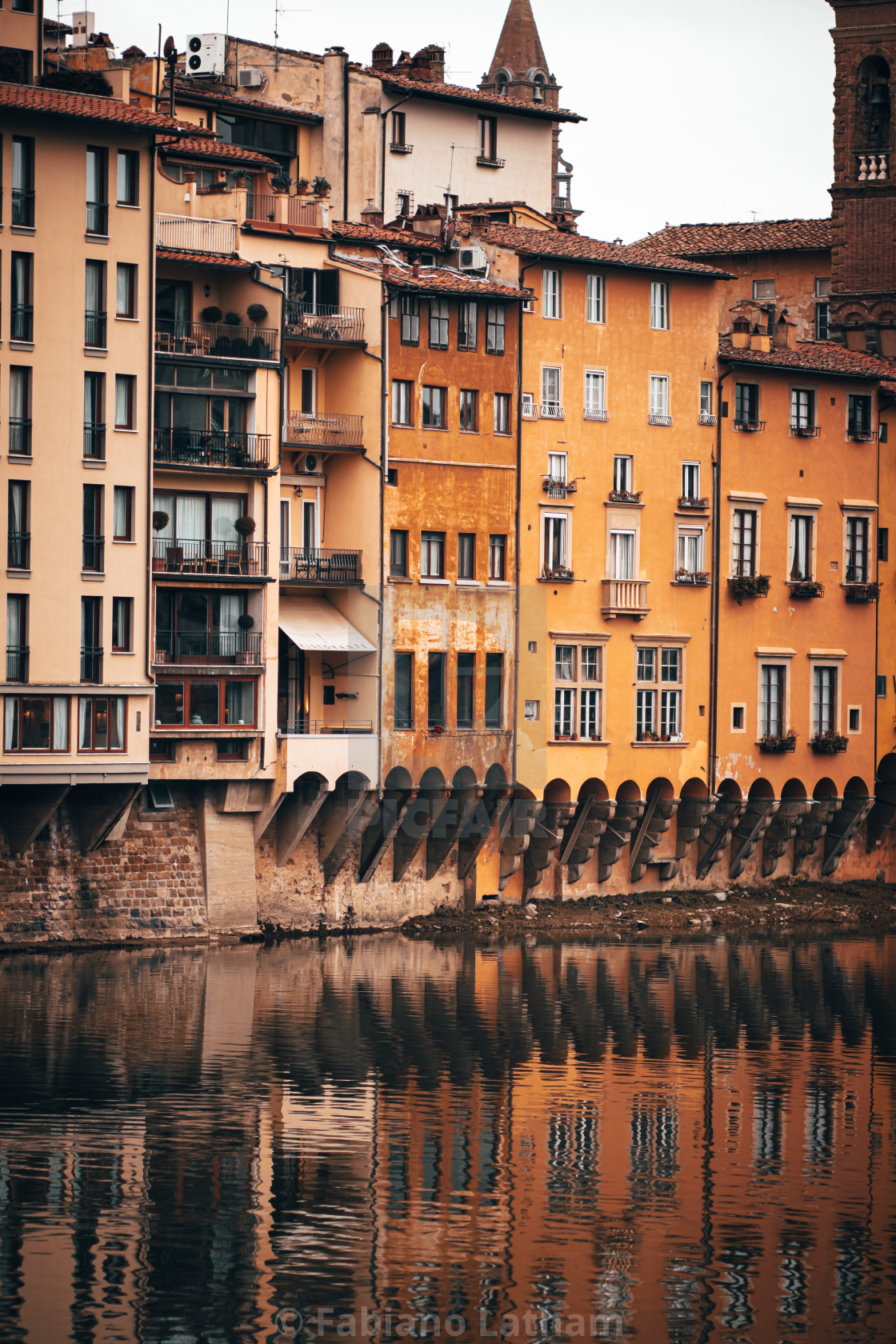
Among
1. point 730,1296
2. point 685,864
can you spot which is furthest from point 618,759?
point 730,1296

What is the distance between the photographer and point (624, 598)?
8256cm

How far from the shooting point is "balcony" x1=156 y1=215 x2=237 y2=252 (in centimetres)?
7206

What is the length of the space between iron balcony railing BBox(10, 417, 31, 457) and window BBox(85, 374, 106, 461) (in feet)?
5.43

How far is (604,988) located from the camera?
6919cm

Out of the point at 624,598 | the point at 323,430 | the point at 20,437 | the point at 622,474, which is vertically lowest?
the point at 624,598

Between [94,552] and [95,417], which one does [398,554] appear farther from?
[95,417]

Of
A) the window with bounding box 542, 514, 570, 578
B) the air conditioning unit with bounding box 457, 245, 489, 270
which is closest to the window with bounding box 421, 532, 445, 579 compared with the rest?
the window with bounding box 542, 514, 570, 578

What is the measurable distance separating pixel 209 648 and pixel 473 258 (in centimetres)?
1639

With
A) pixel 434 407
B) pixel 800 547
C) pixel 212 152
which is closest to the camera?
pixel 434 407

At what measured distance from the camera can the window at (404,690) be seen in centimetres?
7662

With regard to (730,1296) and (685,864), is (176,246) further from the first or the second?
(730,1296)

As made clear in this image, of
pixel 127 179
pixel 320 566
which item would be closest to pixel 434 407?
pixel 320 566

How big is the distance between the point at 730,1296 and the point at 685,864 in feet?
149

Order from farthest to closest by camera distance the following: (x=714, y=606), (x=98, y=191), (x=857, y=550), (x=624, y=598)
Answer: (x=857, y=550), (x=714, y=606), (x=624, y=598), (x=98, y=191)
